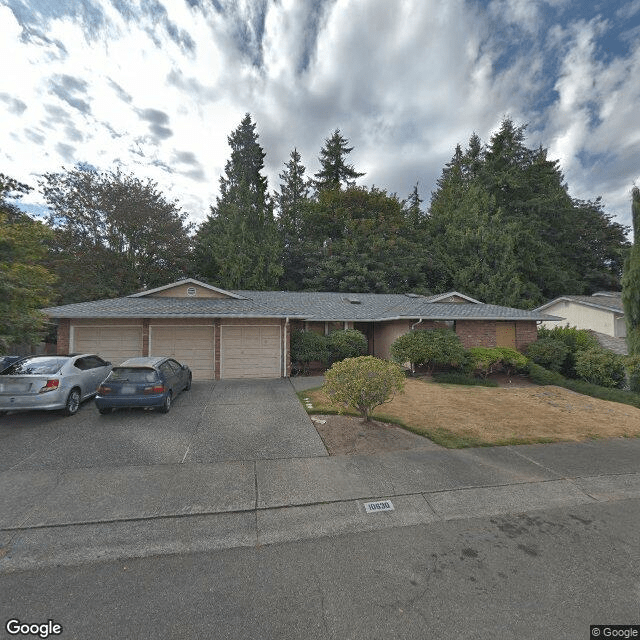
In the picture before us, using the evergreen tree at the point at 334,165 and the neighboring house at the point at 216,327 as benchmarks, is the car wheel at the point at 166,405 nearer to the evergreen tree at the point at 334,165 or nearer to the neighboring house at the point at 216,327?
the neighboring house at the point at 216,327

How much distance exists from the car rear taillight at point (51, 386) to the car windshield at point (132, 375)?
1.09 meters

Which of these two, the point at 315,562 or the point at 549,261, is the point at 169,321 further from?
the point at 549,261

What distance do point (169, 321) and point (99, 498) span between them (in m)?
9.85

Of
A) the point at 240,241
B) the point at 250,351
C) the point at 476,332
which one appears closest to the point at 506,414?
the point at 476,332

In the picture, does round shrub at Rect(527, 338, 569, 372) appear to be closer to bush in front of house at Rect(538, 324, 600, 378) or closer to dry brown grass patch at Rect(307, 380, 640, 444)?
bush in front of house at Rect(538, 324, 600, 378)

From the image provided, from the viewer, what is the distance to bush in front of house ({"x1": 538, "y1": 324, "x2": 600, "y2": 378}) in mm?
14781

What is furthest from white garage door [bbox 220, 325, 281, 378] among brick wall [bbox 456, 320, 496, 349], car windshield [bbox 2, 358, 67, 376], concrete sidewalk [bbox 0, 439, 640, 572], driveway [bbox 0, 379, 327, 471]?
brick wall [bbox 456, 320, 496, 349]

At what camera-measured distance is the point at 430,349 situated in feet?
43.9

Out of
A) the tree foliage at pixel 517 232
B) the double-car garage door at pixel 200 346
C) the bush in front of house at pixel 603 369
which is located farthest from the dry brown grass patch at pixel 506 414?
the tree foliage at pixel 517 232

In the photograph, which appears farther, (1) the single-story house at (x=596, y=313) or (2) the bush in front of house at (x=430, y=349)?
(1) the single-story house at (x=596, y=313)

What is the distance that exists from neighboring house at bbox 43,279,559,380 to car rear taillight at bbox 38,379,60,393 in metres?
5.29

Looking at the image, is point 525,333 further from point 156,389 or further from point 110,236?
point 110,236

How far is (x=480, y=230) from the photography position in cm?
2767

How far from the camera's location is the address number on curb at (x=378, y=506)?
13.6 ft
